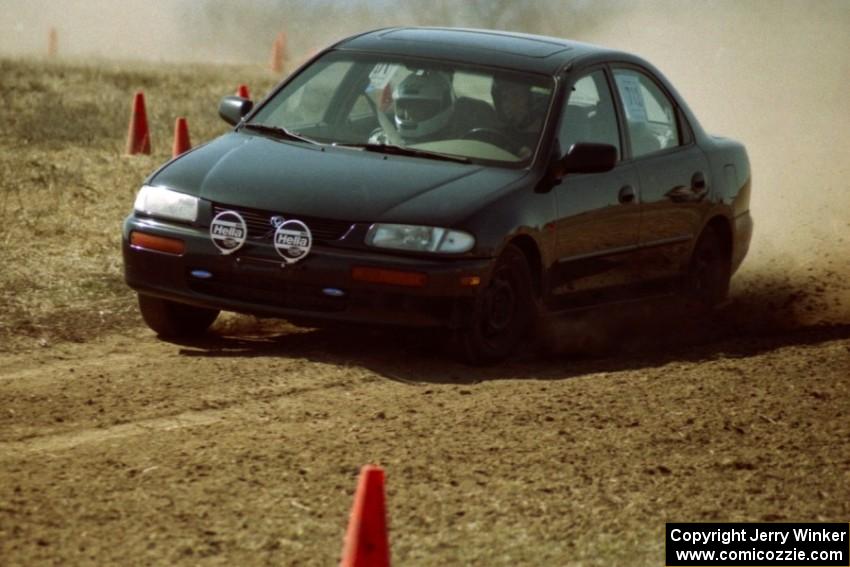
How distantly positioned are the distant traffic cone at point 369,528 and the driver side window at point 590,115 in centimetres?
521

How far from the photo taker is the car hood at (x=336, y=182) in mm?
9703

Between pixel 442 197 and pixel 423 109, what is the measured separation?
109 centimetres

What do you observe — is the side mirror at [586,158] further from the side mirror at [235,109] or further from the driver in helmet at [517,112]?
the side mirror at [235,109]

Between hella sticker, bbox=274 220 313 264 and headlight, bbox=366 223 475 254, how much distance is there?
0.31 meters

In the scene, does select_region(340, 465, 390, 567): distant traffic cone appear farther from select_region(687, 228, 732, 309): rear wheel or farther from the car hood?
select_region(687, 228, 732, 309): rear wheel

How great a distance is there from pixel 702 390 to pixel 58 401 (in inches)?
119

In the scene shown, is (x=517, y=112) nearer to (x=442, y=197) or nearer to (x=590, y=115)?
(x=590, y=115)

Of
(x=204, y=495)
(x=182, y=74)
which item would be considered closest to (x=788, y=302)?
(x=204, y=495)

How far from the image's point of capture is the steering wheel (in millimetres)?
10586

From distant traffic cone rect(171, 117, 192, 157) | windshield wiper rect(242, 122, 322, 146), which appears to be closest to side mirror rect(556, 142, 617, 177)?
windshield wiper rect(242, 122, 322, 146)

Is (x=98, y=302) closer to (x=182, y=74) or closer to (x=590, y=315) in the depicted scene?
(x=590, y=315)

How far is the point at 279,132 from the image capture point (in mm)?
10930

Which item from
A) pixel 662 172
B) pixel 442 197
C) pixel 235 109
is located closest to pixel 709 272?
pixel 662 172

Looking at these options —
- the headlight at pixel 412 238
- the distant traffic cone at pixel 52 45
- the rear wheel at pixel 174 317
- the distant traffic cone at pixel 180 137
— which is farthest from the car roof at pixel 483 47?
the distant traffic cone at pixel 52 45
